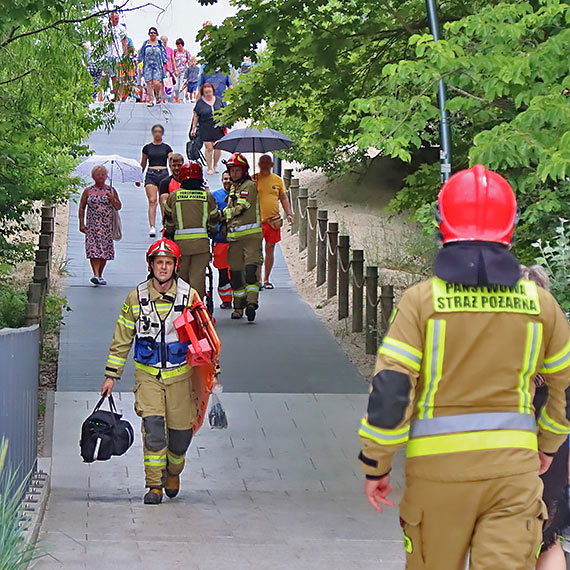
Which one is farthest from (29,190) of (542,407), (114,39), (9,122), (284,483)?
(542,407)

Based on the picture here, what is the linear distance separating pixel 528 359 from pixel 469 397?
0.24 m

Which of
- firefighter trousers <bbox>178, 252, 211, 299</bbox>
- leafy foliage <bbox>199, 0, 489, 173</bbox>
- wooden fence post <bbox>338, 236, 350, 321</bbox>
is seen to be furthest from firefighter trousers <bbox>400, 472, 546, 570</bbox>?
wooden fence post <bbox>338, 236, 350, 321</bbox>

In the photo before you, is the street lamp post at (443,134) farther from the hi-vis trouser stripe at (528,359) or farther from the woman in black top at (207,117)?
the woman in black top at (207,117)

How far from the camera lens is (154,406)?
291 inches

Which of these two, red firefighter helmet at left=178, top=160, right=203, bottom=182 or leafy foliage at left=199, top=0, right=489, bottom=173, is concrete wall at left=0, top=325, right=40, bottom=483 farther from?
leafy foliage at left=199, top=0, right=489, bottom=173

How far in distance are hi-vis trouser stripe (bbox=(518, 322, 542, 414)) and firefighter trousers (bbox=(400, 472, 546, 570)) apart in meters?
0.24

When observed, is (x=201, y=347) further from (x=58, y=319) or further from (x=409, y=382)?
(x=58, y=319)

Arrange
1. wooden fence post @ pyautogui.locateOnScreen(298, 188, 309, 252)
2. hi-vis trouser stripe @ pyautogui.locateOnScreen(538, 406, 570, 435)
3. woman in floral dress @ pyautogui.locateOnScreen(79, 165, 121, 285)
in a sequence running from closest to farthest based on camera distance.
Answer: hi-vis trouser stripe @ pyautogui.locateOnScreen(538, 406, 570, 435) < woman in floral dress @ pyautogui.locateOnScreen(79, 165, 121, 285) < wooden fence post @ pyautogui.locateOnScreen(298, 188, 309, 252)

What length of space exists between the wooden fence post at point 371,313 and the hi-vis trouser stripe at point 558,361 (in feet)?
28.7

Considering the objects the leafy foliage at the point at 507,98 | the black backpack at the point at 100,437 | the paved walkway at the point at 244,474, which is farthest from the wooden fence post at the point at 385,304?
the black backpack at the point at 100,437

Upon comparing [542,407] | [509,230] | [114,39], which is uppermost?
[114,39]

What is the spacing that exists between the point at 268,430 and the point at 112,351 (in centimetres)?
291

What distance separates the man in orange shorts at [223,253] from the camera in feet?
45.4

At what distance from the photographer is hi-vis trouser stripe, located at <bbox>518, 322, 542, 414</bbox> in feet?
12.8
